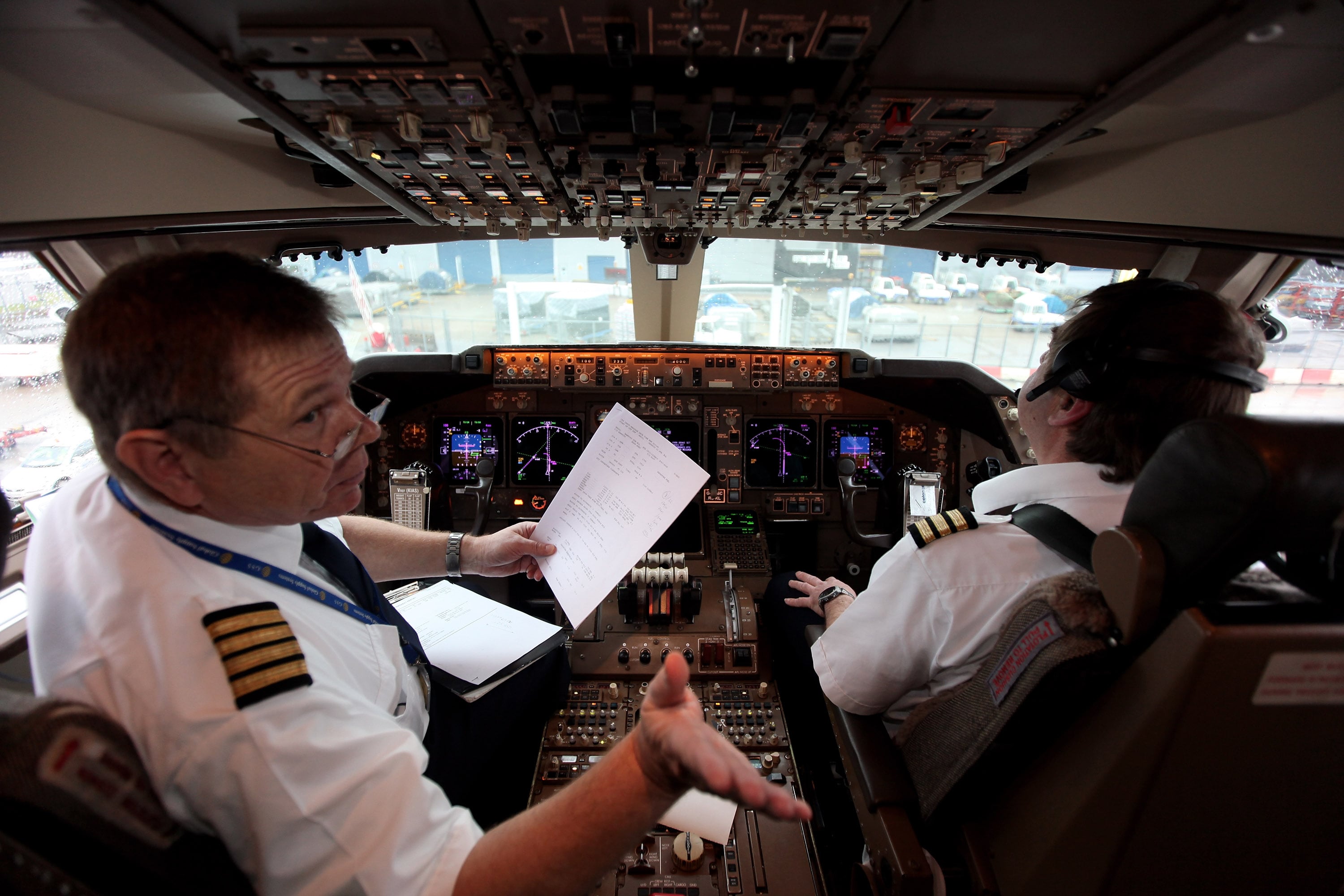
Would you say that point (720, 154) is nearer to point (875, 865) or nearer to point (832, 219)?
point (832, 219)

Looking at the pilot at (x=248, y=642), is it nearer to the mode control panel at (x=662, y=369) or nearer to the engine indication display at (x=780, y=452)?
the mode control panel at (x=662, y=369)

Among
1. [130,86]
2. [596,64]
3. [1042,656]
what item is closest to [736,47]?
[596,64]

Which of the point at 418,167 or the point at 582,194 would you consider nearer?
the point at 418,167

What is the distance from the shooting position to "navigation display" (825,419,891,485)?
2859 mm

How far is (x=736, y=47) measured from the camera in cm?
93

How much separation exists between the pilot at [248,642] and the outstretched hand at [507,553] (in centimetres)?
59

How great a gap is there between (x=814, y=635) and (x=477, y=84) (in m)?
1.43

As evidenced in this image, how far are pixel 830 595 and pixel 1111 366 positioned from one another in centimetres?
91

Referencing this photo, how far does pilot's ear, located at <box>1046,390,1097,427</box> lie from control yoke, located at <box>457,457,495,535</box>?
2.25m

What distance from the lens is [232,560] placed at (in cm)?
88

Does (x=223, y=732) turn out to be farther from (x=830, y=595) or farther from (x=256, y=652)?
(x=830, y=595)

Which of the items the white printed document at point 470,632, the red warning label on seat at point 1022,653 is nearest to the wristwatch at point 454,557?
the white printed document at point 470,632

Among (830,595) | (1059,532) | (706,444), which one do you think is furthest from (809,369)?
(1059,532)

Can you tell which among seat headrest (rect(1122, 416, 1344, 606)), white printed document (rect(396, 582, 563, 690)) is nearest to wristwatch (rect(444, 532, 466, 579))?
white printed document (rect(396, 582, 563, 690))
